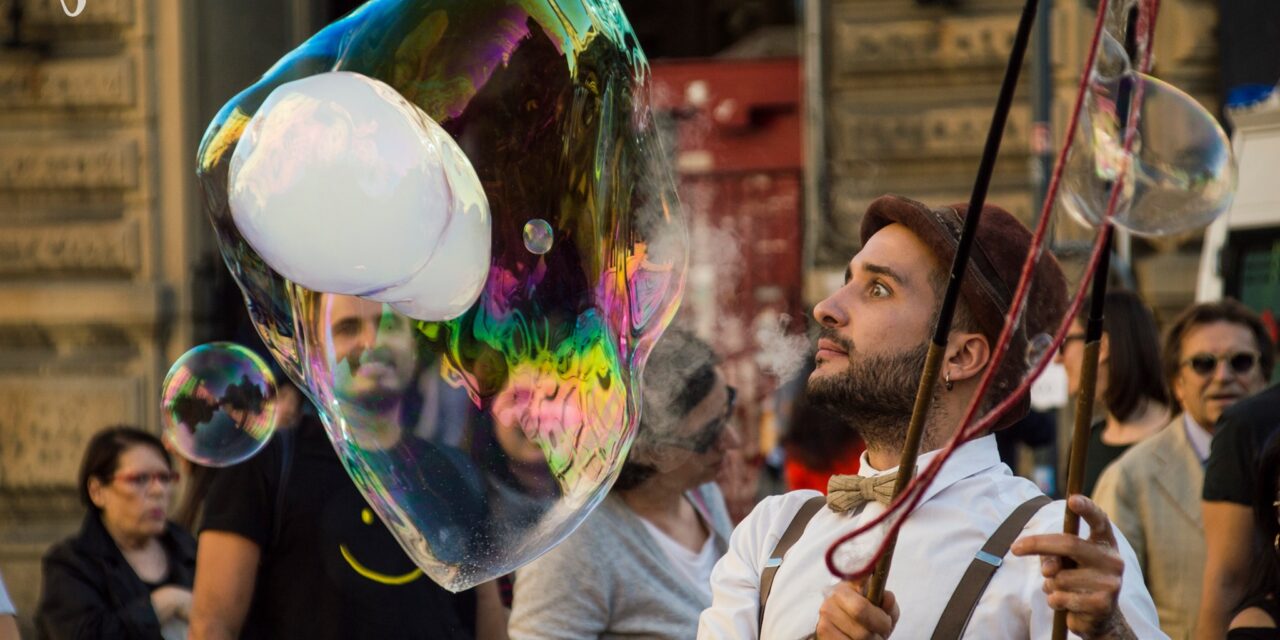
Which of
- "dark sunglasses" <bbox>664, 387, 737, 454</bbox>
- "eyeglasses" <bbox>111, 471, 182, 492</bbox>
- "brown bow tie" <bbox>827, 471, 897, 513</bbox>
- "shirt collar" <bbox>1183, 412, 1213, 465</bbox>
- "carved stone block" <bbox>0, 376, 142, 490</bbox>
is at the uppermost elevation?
"brown bow tie" <bbox>827, 471, 897, 513</bbox>

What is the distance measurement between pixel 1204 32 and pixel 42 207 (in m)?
5.14

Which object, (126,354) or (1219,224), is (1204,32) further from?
(126,354)

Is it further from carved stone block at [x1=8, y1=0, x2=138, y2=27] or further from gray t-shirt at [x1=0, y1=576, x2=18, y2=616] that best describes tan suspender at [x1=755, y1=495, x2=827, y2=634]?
carved stone block at [x1=8, y1=0, x2=138, y2=27]

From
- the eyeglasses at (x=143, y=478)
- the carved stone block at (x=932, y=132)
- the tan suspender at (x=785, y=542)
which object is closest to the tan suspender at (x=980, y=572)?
the tan suspender at (x=785, y=542)

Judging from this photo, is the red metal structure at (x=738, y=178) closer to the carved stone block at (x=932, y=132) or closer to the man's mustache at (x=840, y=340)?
the carved stone block at (x=932, y=132)

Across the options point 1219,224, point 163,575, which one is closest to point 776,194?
point 1219,224

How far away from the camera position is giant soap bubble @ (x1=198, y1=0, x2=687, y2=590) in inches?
94.5

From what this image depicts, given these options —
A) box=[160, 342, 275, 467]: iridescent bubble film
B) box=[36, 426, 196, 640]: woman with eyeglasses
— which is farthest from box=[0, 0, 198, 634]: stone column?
box=[160, 342, 275, 467]: iridescent bubble film

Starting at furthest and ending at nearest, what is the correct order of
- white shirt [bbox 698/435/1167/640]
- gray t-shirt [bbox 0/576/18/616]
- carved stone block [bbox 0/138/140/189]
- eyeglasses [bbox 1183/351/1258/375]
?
carved stone block [bbox 0/138/140/189]
eyeglasses [bbox 1183/351/1258/375]
gray t-shirt [bbox 0/576/18/616]
white shirt [bbox 698/435/1167/640]

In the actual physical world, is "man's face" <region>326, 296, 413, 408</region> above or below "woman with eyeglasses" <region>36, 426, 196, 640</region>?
above

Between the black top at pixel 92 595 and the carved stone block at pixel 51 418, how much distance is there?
380 cm

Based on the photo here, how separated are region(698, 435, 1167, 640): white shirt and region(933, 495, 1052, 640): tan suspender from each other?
0.01m

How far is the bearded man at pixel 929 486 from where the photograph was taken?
1952mm

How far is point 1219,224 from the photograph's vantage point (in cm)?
584
